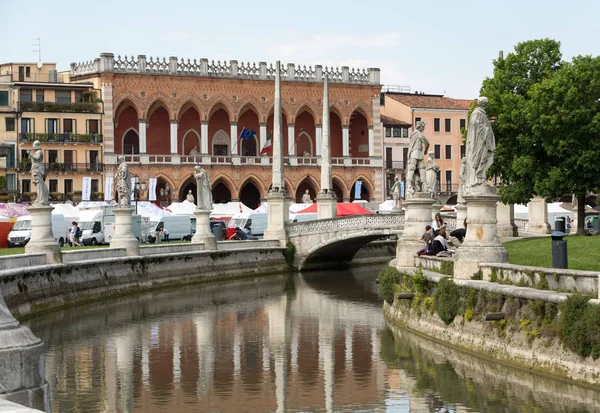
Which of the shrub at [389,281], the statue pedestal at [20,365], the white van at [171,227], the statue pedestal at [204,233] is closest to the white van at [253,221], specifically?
the white van at [171,227]

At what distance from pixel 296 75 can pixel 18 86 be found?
17.5 m

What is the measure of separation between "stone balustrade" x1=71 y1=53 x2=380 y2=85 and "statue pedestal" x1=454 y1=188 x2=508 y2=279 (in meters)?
49.6

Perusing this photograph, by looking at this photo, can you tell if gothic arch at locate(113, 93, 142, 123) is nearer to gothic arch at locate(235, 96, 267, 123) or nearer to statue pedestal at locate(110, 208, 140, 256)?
gothic arch at locate(235, 96, 267, 123)

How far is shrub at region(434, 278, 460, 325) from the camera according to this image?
2214 cm

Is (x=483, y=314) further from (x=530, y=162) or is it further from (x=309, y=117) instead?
(x=309, y=117)

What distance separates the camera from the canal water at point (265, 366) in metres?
18.2

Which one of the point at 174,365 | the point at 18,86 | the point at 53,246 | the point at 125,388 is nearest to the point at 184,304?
the point at 53,246

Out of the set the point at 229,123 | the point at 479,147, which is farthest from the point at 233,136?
the point at 479,147

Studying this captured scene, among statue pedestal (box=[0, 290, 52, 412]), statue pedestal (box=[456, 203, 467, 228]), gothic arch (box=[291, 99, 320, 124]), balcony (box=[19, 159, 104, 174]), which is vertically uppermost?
gothic arch (box=[291, 99, 320, 124])

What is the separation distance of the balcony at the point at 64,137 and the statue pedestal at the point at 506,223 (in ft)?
103

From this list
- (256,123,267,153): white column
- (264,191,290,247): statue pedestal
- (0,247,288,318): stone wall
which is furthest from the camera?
(256,123,267,153): white column

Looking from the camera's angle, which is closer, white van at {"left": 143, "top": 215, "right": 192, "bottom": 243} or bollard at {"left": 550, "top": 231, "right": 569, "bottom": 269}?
bollard at {"left": 550, "top": 231, "right": 569, "bottom": 269}

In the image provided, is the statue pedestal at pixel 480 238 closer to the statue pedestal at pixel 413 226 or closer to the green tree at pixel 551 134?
the statue pedestal at pixel 413 226

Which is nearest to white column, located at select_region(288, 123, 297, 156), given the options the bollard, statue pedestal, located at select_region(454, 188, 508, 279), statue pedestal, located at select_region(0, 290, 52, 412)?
statue pedestal, located at select_region(454, 188, 508, 279)
